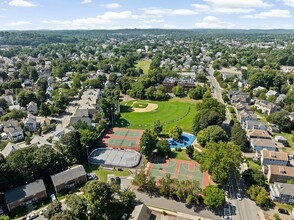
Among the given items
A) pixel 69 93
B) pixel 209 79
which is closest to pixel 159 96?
pixel 69 93

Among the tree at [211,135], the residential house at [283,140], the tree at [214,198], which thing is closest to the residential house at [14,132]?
the tree at [211,135]

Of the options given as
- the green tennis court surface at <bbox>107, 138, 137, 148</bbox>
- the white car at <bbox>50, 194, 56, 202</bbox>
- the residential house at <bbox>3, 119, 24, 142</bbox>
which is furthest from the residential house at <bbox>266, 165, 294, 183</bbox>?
the residential house at <bbox>3, 119, 24, 142</bbox>

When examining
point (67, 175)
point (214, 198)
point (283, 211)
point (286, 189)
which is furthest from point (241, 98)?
point (67, 175)

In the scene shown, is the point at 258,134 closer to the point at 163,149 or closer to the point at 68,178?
the point at 163,149

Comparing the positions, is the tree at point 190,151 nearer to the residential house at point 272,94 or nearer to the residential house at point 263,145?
the residential house at point 263,145

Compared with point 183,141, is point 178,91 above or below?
above

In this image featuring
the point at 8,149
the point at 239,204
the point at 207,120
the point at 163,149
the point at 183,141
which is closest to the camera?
the point at 239,204

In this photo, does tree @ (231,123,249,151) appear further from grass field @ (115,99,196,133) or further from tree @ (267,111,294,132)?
tree @ (267,111,294,132)
